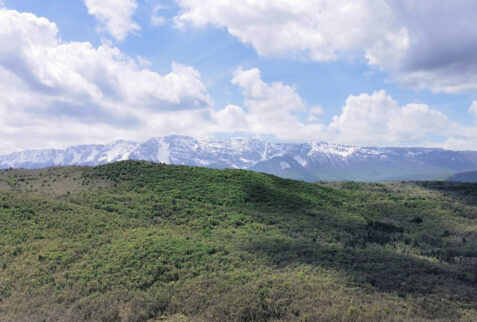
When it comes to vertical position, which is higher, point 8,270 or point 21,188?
point 21,188

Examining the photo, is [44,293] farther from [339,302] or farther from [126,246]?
[339,302]

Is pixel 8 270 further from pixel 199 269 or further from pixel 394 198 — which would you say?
pixel 394 198

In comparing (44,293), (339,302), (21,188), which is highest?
(21,188)

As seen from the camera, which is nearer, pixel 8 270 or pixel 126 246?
pixel 8 270

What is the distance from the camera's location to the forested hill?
50.0 feet

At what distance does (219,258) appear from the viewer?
71.1 ft

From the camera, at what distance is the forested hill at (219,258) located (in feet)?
50.0

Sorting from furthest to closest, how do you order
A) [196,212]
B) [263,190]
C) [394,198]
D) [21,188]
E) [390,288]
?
1. [394,198]
2. [263,190]
3. [21,188]
4. [196,212]
5. [390,288]

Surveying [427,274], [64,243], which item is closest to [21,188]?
[64,243]

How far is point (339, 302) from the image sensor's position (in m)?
14.7

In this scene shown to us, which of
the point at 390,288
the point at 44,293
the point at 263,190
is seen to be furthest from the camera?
the point at 263,190

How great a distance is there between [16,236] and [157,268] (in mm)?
15090

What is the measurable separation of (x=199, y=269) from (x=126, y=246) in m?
7.47

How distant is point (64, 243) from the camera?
80.5 ft
